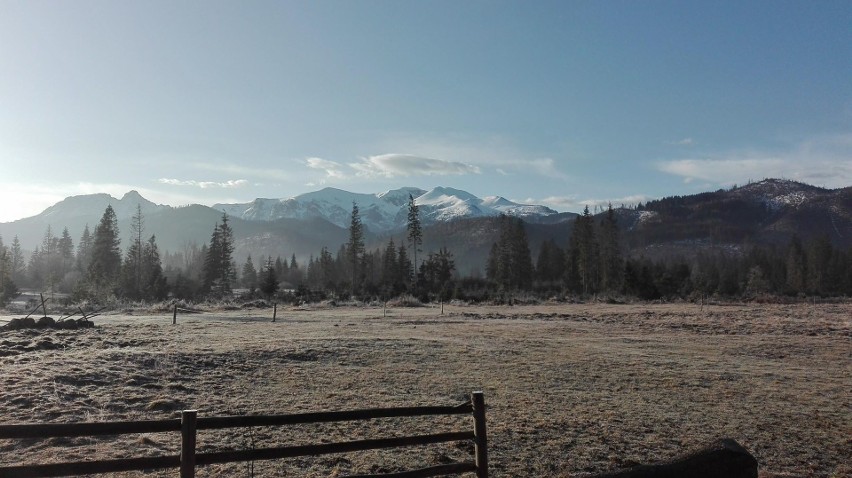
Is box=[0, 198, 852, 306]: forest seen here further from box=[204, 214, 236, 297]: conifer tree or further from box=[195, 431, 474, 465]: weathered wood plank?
box=[195, 431, 474, 465]: weathered wood plank

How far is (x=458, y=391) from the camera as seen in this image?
1562 centimetres

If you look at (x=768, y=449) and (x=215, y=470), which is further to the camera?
(x=768, y=449)

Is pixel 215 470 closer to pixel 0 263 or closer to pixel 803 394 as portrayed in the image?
pixel 803 394

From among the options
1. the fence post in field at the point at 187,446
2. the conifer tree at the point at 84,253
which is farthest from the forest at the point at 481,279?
the fence post in field at the point at 187,446

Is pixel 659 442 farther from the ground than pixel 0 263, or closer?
closer

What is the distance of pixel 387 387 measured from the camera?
15852mm

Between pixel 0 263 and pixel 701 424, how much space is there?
9000cm

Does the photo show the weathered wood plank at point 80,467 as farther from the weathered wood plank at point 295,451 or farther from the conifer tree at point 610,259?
the conifer tree at point 610,259

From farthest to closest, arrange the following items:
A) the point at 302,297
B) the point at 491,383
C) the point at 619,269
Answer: the point at 619,269 → the point at 302,297 → the point at 491,383

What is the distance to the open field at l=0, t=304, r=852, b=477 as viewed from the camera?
32.7 feet

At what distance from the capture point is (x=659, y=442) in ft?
35.6

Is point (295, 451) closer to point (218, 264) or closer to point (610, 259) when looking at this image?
point (218, 264)

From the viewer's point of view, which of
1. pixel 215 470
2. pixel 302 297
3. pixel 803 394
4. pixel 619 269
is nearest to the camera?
pixel 215 470

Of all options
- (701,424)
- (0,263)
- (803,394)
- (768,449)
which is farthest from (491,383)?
(0,263)
